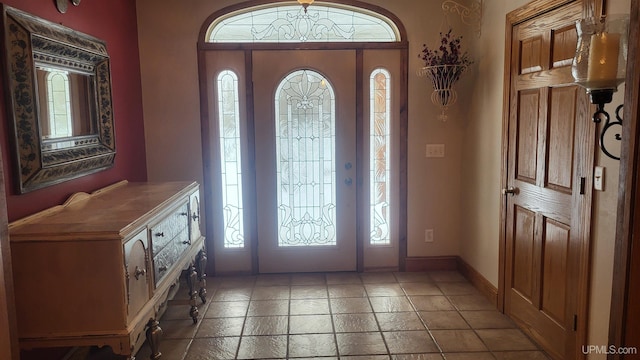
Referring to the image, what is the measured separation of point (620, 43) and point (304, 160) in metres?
2.72

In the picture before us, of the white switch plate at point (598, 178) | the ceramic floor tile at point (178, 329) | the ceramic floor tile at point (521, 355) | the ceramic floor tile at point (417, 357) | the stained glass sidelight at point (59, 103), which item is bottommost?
the ceramic floor tile at point (521, 355)

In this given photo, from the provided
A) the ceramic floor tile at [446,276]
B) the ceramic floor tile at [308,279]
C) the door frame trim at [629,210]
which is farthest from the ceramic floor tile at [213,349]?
the door frame trim at [629,210]

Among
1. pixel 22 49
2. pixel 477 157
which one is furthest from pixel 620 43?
pixel 22 49

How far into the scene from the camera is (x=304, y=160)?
4.11 m

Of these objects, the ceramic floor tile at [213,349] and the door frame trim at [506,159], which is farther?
the ceramic floor tile at [213,349]

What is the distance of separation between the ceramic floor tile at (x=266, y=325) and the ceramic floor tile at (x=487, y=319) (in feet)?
4.19

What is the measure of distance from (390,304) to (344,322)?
0.47 m

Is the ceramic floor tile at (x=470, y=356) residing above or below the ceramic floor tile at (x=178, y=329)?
below

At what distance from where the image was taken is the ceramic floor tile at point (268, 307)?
341 centimetres

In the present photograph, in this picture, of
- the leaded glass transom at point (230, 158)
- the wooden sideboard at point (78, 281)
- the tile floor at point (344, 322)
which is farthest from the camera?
the leaded glass transom at point (230, 158)

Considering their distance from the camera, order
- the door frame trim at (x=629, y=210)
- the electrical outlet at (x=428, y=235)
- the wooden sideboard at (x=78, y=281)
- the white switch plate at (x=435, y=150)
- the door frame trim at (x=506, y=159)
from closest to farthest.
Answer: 1. the door frame trim at (x=629, y=210)
2. the wooden sideboard at (x=78, y=281)
3. the door frame trim at (x=506, y=159)
4. the white switch plate at (x=435, y=150)
5. the electrical outlet at (x=428, y=235)

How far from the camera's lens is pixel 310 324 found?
3209mm

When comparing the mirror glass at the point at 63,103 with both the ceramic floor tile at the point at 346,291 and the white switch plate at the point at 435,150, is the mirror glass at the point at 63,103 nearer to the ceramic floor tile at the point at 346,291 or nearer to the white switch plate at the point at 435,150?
the ceramic floor tile at the point at 346,291

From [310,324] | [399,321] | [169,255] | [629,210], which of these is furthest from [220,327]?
[629,210]
